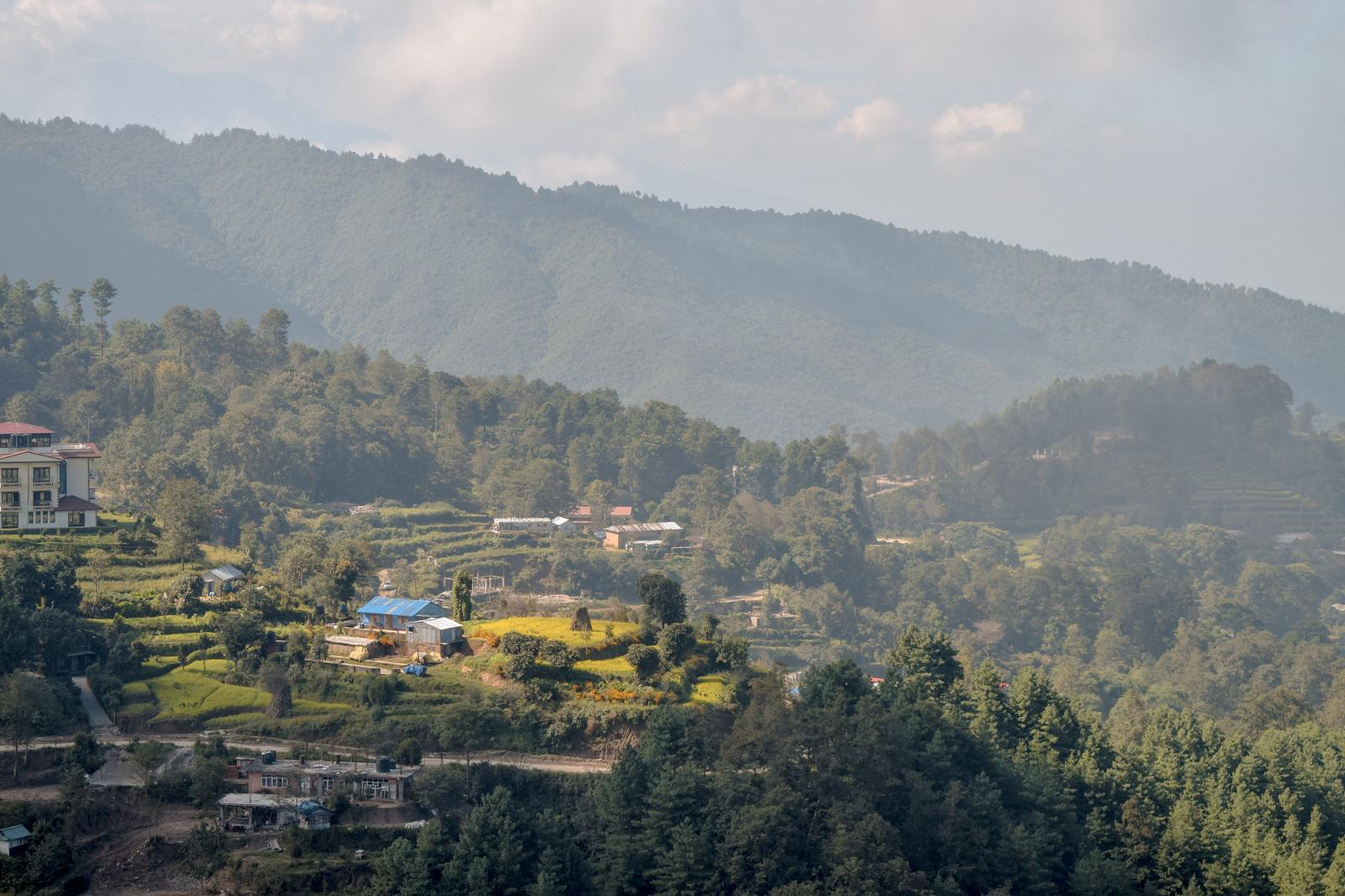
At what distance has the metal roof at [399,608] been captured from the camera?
44.9 metres

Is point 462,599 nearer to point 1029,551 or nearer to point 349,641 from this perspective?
point 349,641

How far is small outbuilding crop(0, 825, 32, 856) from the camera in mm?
33594

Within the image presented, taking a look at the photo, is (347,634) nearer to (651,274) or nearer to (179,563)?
(179,563)

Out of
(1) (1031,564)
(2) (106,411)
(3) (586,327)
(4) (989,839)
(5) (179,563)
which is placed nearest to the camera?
(4) (989,839)

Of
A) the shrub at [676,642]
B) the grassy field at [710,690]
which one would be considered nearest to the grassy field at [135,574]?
the shrub at [676,642]

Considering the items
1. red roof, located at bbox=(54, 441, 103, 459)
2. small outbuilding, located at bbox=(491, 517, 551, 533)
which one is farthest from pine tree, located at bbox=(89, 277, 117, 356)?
red roof, located at bbox=(54, 441, 103, 459)

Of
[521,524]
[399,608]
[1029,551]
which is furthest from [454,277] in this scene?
[399,608]

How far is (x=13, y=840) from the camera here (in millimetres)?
33656

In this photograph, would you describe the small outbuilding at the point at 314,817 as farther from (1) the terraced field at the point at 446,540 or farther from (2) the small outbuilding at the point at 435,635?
(1) the terraced field at the point at 446,540

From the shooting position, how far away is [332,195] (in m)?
195

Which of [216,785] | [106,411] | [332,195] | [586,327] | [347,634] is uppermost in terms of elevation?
[332,195]

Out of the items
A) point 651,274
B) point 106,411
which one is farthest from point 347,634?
point 651,274

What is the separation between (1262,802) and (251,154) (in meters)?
171

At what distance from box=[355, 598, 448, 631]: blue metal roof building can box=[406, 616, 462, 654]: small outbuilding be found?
321 mm
